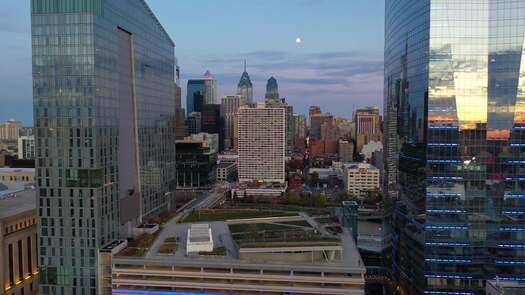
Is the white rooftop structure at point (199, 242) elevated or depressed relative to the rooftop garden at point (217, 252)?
elevated

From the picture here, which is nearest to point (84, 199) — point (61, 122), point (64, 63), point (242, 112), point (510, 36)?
point (61, 122)

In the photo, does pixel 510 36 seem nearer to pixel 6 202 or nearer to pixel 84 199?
pixel 84 199

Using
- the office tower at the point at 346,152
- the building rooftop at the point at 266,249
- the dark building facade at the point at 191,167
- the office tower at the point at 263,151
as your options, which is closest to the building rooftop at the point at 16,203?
the building rooftop at the point at 266,249

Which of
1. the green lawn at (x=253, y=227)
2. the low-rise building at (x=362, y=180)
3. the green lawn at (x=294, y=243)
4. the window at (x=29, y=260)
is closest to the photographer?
the green lawn at (x=294, y=243)

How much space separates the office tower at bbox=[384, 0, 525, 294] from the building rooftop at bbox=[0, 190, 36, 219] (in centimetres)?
4249

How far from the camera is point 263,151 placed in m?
136

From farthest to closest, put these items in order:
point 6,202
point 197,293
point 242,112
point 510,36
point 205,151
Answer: point 242,112
point 205,151
point 6,202
point 510,36
point 197,293

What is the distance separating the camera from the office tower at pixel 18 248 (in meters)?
44.8

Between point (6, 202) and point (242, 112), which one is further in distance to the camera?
point (242, 112)

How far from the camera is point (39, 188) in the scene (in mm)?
39875

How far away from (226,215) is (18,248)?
23.2 metres

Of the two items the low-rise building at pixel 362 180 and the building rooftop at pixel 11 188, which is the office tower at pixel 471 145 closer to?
the building rooftop at pixel 11 188

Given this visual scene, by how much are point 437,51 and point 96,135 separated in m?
32.6

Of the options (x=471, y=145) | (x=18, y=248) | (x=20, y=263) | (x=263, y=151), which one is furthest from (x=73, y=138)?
(x=263, y=151)
